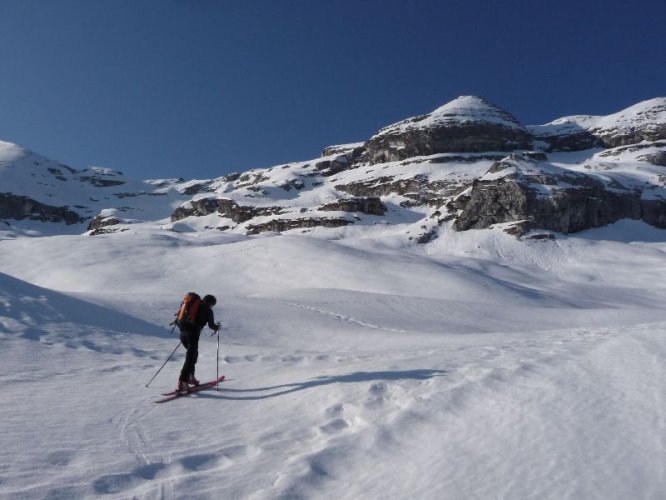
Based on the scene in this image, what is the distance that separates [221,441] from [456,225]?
6400cm

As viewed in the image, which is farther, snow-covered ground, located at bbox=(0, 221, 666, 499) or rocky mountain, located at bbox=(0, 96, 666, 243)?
rocky mountain, located at bbox=(0, 96, 666, 243)

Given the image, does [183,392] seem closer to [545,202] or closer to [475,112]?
[545,202]

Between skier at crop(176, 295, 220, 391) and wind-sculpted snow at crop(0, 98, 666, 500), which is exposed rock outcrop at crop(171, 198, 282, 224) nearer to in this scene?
wind-sculpted snow at crop(0, 98, 666, 500)

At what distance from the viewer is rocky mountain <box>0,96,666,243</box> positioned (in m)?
67.5

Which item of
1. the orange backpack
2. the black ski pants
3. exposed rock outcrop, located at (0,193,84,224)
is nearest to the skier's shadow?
the black ski pants

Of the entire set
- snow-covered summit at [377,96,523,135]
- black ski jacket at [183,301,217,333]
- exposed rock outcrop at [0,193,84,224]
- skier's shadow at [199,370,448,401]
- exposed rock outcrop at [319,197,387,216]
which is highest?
snow-covered summit at [377,96,523,135]

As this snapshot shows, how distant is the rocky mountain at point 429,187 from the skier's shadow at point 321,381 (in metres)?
56.2

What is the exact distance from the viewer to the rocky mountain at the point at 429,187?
→ 6750 cm

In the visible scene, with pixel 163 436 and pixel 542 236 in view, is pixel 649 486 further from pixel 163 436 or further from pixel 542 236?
pixel 542 236

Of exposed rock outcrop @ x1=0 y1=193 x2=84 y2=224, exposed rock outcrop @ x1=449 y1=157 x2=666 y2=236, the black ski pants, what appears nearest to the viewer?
the black ski pants

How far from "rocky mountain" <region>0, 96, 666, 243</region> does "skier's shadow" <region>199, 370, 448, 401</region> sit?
56.2 metres

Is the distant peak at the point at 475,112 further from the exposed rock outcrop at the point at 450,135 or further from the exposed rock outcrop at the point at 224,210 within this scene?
the exposed rock outcrop at the point at 224,210

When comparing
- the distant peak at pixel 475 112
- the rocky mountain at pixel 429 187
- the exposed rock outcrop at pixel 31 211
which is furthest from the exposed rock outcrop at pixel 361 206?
the exposed rock outcrop at pixel 31 211

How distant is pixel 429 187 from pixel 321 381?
294 ft
